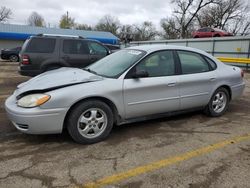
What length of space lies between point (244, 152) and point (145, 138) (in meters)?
1.52

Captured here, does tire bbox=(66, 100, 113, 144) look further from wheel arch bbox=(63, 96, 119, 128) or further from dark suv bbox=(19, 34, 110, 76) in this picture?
dark suv bbox=(19, 34, 110, 76)

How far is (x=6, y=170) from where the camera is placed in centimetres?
312

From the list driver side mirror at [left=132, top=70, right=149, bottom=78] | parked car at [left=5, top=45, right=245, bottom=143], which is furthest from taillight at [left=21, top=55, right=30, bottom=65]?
driver side mirror at [left=132, top=70, right=149, bottom=78]

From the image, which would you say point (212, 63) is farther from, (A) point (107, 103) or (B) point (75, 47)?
(B) point (75, 47)

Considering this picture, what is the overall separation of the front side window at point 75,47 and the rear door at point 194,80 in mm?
4585

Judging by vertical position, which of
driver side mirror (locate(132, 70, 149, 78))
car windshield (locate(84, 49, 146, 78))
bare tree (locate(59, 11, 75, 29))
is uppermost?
bare tree (locate(59, 11, 75, 29))

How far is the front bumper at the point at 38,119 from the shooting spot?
3.60 m

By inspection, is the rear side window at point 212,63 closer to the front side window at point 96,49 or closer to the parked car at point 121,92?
the parked car at point 121,92

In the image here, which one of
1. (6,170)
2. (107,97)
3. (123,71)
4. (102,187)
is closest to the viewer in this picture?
(102,187)

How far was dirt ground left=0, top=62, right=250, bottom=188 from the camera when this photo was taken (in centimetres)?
296

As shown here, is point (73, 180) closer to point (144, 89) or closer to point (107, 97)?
point (107, 97)

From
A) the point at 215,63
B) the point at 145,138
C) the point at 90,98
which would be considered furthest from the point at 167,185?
the point at 215,63

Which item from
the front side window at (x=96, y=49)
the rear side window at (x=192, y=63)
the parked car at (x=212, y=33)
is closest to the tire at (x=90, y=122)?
the rear side window at (x=192, y=63)

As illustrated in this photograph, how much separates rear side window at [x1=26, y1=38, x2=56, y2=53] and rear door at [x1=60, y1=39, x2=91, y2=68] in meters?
0.36
